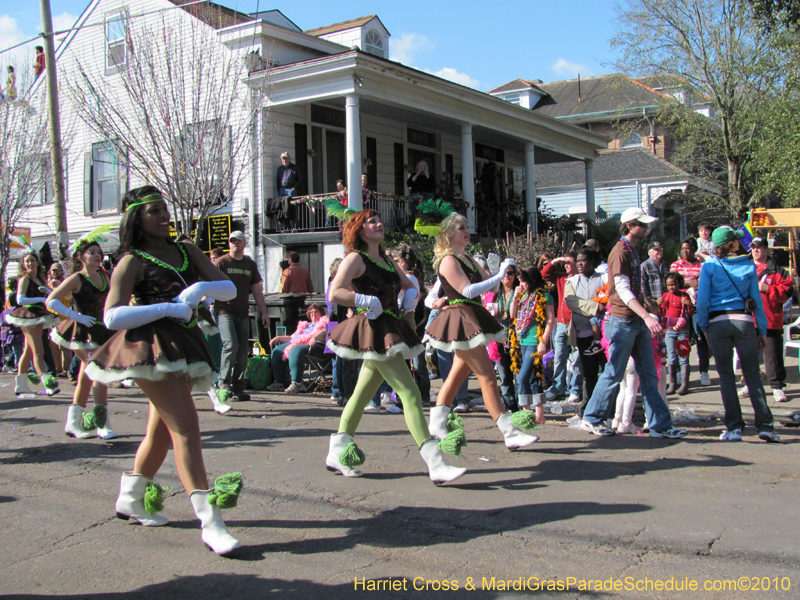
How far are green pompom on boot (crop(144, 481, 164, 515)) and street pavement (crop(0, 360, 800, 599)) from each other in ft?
0.49

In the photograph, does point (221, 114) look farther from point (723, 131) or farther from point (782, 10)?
point (723, 131)

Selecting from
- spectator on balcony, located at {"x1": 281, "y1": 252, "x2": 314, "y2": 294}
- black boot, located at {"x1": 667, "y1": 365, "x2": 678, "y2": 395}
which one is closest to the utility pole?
spectator on balcony, located at {"x1": 281, "y1": 252, "x2": 314, "y2": 294}

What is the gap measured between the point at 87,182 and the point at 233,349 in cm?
1386

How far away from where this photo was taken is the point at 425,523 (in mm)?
4133

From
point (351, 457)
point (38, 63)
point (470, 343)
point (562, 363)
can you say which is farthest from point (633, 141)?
point (351, 457)

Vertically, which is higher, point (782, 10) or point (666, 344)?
point (782, 10)

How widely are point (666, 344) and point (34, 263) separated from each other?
8515 mm

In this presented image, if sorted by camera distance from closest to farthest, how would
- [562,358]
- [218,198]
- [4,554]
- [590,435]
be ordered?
[4,554] < [590,435] < [562,358] < [218,198]

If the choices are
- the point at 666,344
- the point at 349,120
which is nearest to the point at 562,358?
the point at 666,344

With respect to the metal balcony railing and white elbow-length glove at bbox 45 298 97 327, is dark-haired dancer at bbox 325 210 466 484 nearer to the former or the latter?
white elbow-length glove at bbox 45 298 97 327

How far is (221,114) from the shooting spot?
1490 centimetres

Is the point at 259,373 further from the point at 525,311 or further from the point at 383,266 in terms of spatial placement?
the point at 383,266

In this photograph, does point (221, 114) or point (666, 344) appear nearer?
point (666, 344)

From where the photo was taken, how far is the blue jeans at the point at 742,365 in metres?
6.06
